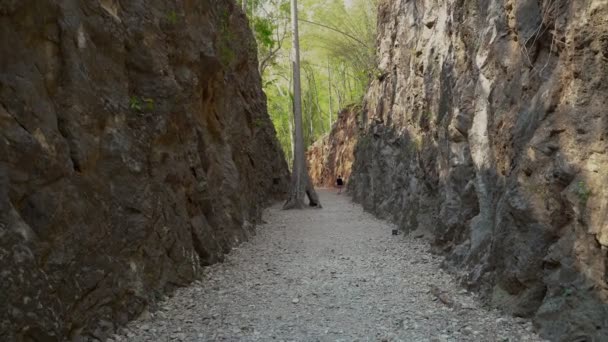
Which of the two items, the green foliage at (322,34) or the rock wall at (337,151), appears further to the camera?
the rock wall at (337,151)

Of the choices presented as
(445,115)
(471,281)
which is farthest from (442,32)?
(471,281)

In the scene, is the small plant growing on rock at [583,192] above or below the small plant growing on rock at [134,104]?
below

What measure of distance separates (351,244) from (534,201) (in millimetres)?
4958

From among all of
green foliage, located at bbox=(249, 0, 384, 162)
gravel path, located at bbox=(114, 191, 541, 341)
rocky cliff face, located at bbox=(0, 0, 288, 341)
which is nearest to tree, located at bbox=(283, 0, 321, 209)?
green foliage, located at bbox=(249, 0, 384, 162)

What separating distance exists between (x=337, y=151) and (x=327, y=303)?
26614mm

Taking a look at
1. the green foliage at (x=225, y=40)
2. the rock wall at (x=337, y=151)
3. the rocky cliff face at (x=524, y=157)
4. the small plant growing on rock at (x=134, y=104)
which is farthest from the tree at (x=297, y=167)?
the small plant growing on rock at (x=134, y=104)

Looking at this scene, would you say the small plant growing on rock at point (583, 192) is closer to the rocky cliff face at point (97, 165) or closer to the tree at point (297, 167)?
the rocky cliff face at point (97, 165)

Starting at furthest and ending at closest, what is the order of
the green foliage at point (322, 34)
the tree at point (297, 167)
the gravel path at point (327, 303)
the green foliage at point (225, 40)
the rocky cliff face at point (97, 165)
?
the green foliage at point (322, 34), the tree at point (297, 167), the green foliage at point (225, 40), the gravel path at point (327, 303), the rocky cliff face at point (97, 165)

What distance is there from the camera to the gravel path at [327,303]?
14.9 ft

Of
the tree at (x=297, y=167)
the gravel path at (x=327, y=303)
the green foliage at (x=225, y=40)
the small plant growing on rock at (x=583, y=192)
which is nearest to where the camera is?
the small plant growing on rock at (x=583, y=192)

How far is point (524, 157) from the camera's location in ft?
16.2

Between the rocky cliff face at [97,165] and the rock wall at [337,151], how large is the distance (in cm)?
1800

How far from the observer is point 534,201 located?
15.3ft

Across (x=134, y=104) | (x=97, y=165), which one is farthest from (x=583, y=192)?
(x=134, y=104)
